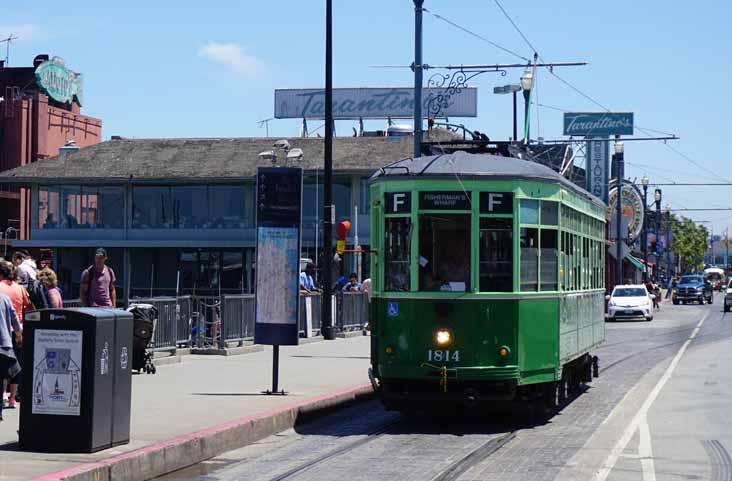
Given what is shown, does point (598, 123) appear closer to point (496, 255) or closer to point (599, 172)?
point (599, 172)

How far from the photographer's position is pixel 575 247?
1620cm

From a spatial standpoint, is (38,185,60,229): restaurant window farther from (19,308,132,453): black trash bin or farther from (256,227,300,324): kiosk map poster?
(19,308,132,453): black trash bin

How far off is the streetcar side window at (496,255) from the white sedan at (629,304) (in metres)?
36.3

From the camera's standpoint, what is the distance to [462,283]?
13859 millimetres

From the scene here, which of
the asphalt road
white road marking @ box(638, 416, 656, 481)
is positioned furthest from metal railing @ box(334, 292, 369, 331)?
white road marking @ box(638, 416, 656, 481)

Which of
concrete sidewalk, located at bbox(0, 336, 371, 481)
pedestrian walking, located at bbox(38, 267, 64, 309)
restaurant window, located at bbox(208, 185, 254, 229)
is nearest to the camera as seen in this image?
concrete sidewalk, located at bbox(0, 336, 371, 481)

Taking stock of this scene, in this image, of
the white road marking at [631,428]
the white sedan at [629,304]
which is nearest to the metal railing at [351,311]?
the white road marking at [631,428]

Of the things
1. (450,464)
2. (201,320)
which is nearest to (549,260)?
(450,464)

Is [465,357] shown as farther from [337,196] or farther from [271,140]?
[271,140]

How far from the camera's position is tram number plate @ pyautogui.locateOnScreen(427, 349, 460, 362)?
13.7 meters

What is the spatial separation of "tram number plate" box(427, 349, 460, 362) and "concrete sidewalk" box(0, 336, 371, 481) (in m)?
1.91

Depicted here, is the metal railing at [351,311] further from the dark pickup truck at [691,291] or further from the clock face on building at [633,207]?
the clock face on building at [633,207]

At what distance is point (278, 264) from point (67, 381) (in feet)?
19.1

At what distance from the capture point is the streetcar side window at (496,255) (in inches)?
545
